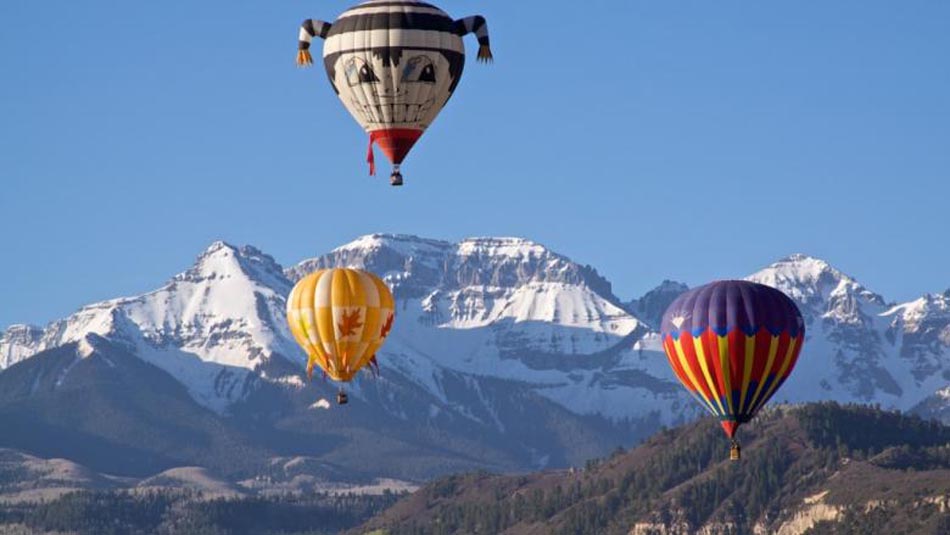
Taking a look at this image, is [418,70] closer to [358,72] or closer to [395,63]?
[395,63]

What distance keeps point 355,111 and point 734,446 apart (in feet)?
117

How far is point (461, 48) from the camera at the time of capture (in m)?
190

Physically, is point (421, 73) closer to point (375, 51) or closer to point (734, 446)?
point (375, 51)

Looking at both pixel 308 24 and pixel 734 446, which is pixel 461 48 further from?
pixel 734 446

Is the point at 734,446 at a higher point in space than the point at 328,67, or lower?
lower

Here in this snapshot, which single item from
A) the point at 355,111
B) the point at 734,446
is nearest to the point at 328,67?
the point at 355,111

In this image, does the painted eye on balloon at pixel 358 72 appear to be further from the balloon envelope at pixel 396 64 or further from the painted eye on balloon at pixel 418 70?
the painted eye on balloon at pixel 418 70

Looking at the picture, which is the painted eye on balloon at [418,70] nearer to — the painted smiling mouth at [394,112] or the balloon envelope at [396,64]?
the balloon envelope at [396,64]

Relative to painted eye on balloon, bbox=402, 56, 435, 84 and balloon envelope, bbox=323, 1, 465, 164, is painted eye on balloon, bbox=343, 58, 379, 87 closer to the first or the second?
balloon envelope, bbox=323, 1, 465, 164

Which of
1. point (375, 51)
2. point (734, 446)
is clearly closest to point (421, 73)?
point (375, 51)

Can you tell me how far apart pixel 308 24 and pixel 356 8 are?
144 inches

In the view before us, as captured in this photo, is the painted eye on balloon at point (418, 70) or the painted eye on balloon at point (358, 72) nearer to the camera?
the painted eye on balloon at point (418, 70)

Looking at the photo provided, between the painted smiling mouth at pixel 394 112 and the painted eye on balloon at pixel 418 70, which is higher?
the painted eye on balloon at pixel 418 70

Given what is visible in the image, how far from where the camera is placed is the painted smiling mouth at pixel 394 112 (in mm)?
188750
